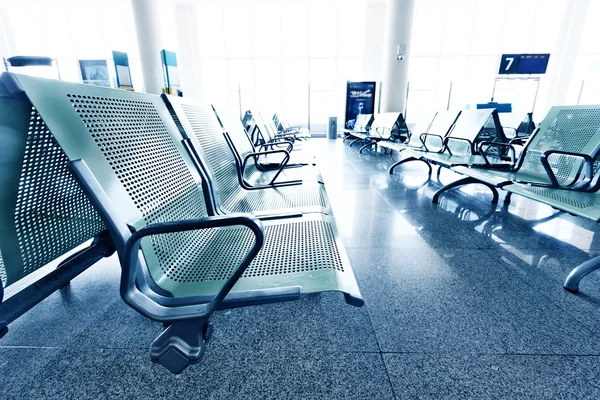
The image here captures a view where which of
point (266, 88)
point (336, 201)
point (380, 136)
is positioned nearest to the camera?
point (336, 201)

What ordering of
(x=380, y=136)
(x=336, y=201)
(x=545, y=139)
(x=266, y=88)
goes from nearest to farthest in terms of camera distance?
(x=545, y=139), (x=336, y=201), (x=380, y=136), (x=266, y=88)

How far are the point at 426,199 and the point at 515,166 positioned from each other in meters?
0.77

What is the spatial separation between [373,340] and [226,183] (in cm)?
105

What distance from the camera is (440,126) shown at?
12.4 feet

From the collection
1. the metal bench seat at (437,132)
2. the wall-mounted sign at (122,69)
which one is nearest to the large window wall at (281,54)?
the wall-mounted sign at (122,69)

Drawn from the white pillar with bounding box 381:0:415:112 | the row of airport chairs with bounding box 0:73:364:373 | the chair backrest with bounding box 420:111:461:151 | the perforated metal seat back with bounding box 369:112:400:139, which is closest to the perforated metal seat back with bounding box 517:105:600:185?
the chair backrest with bounding box 420:111:461:151

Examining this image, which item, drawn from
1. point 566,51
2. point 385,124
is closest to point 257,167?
point 385,124

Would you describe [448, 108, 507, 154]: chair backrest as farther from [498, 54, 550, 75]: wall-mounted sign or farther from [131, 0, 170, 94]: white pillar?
[131, 0, 170, 94]: white pillar

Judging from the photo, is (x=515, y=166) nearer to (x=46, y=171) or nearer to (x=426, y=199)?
(x=426, y=199)

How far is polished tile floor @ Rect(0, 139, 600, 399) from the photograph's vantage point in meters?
0.85

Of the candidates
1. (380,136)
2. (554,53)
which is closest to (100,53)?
(380,136)

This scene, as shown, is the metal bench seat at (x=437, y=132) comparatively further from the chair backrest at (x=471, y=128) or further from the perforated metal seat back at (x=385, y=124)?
the perforated metal seat back at (x=385, y=124)

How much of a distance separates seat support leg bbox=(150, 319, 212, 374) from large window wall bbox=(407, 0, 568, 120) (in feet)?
34.3

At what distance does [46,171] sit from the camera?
0.74 meters
